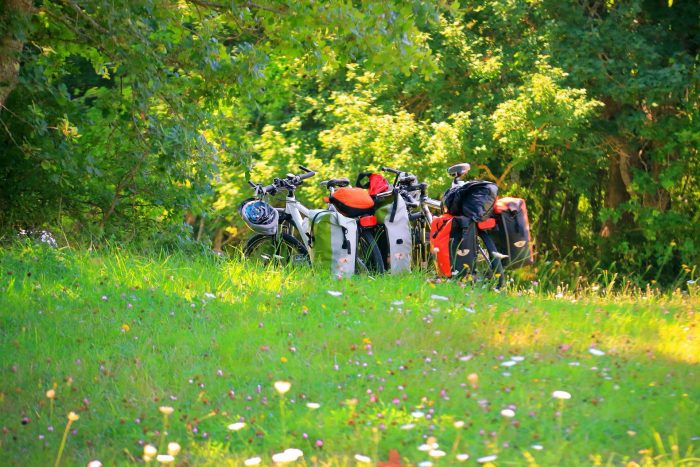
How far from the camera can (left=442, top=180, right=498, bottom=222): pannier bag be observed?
27.2 feet

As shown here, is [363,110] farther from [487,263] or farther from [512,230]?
[487,263]

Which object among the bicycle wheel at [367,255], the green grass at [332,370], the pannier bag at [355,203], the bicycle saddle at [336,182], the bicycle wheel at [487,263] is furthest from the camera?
the bicycle saddle at [336,182]

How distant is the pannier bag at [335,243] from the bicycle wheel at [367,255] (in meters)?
0.15

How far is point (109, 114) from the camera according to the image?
10.9 meters

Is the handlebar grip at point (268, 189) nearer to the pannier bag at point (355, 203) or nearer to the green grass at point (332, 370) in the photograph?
the pannier bag at point (355, 203)

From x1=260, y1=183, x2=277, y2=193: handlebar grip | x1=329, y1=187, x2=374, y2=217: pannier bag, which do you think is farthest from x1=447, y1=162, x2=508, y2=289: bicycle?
x1=260, y1=183, x2=277, y2=193: handlebar grip

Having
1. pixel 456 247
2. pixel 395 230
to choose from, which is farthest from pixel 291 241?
pixel 456 247

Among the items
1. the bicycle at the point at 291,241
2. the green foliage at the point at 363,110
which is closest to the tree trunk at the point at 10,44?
the green foliage at the point at 363,110

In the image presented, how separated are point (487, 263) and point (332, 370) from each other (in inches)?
139

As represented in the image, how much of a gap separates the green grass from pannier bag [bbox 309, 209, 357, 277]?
48.4 inches

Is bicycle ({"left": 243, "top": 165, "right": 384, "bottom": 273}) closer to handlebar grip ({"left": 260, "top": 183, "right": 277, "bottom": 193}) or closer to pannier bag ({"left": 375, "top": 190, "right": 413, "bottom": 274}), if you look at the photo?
handlebar grip ({"left": 260, "top": 183, "right": 277, "bottom": 193})

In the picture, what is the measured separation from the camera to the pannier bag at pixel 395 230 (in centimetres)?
910

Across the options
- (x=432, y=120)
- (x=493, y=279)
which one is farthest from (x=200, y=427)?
(x=432, y=120)

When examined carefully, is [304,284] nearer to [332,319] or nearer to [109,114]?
[332,319]
